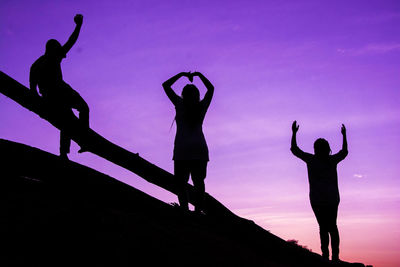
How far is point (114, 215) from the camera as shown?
3.57 metres

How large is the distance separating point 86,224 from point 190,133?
2152 millimetres

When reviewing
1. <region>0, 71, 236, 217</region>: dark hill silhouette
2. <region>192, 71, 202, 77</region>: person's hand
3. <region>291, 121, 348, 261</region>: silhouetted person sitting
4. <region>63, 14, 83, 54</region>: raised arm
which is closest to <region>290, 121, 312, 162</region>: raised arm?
<region>291, 121, 348, 261</region>: silhouetted person sitting

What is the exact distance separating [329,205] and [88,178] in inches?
147

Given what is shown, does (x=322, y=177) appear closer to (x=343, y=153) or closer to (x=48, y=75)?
(x=343, y=153)

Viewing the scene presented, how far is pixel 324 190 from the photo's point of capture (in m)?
6.11

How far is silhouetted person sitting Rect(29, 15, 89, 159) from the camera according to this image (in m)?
5.02

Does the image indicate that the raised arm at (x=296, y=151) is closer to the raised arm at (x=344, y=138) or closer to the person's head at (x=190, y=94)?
the raised arm at (x=344, y=138)

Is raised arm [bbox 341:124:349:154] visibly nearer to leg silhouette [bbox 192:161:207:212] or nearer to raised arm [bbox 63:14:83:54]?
leg silhouette [bbox 192:161:207:212]

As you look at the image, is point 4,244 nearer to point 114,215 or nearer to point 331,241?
point 114,215

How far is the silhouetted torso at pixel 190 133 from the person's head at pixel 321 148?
2.01 m

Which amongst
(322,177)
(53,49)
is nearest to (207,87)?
(53,49)

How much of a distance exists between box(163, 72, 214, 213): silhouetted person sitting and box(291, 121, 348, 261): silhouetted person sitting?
1890 millimetres

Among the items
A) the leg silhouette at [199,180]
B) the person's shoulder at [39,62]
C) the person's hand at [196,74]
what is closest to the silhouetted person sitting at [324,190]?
the leg silhouette at [199,180]

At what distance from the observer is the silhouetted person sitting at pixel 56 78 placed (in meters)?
5.02
